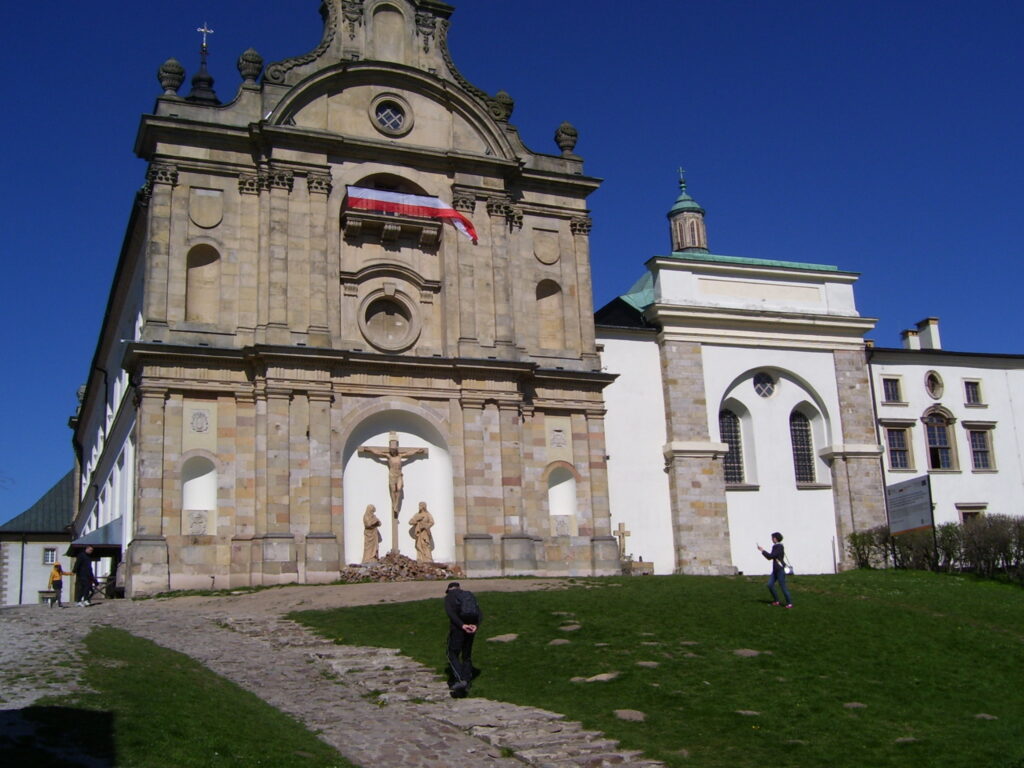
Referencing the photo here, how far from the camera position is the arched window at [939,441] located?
47.7 meters

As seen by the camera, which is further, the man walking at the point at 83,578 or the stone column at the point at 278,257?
the stone column at the point at 278,257

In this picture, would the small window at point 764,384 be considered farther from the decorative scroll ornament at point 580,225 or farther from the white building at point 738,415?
the decorative scroll ornament at point 580,225

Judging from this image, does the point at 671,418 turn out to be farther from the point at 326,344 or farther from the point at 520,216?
the point at 326,344

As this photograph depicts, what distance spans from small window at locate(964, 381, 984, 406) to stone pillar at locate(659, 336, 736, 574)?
13.7 meters

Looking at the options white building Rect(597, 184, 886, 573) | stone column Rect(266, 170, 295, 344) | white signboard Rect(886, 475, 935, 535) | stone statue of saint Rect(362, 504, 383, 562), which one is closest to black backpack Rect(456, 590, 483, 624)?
stone statue of saint Rect(362, 504, 383, 562)

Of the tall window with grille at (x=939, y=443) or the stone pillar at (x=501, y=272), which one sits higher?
the stone pillar at (x=501, y=272)

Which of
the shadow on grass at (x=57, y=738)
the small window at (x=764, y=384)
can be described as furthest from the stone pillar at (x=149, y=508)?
the small window at (x=764, y=384)

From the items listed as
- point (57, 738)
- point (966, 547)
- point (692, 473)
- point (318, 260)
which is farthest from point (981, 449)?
point (57, 738)

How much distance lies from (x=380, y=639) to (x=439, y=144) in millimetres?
22125

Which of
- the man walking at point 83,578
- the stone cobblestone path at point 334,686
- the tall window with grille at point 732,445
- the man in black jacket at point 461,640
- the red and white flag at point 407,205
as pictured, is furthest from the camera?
the tall window with grille at point 732,445

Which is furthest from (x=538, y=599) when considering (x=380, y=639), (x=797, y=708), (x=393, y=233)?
(x=393, y=233)

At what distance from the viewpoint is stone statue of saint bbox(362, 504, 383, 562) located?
3494 centimetres

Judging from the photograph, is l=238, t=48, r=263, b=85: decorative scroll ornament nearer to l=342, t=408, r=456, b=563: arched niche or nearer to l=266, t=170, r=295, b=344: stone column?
l=266, t=170, r=295, b=344: stone column

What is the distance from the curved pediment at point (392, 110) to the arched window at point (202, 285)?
15.9 feet
